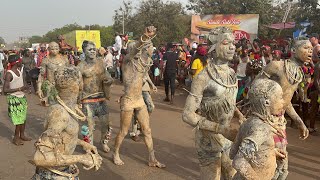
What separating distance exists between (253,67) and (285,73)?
173 inches

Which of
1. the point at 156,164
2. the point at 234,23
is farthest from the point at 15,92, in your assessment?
the point at 234,23

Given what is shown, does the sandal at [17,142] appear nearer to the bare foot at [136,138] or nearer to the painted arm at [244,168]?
the bare foot at [136,138]

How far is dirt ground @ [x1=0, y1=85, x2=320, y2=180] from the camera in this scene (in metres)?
5.75

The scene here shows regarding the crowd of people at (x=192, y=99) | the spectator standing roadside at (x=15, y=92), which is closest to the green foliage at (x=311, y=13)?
the crowd of people at (x=192, y=99)

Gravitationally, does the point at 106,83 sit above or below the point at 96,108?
above

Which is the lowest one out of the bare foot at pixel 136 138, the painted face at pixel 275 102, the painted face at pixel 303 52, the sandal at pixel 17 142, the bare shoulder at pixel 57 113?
the sandal at pixel 17 142

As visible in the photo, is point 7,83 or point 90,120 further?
point 7,83

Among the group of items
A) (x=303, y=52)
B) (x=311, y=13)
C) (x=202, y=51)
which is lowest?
(x=202, y=51)

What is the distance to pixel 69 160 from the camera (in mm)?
2906

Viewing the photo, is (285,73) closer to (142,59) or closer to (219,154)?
(219,154)

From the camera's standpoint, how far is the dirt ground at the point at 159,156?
5.75 m

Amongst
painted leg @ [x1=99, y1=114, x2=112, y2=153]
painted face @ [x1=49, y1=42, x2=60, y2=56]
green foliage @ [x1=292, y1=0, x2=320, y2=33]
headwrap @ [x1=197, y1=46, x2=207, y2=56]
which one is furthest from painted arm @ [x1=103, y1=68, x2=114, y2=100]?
green foliage @ [x1=292, y1=0, x2=320, y2=33]

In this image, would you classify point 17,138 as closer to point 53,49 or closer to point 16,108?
point 16,108

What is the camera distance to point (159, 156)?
6.61 meters
